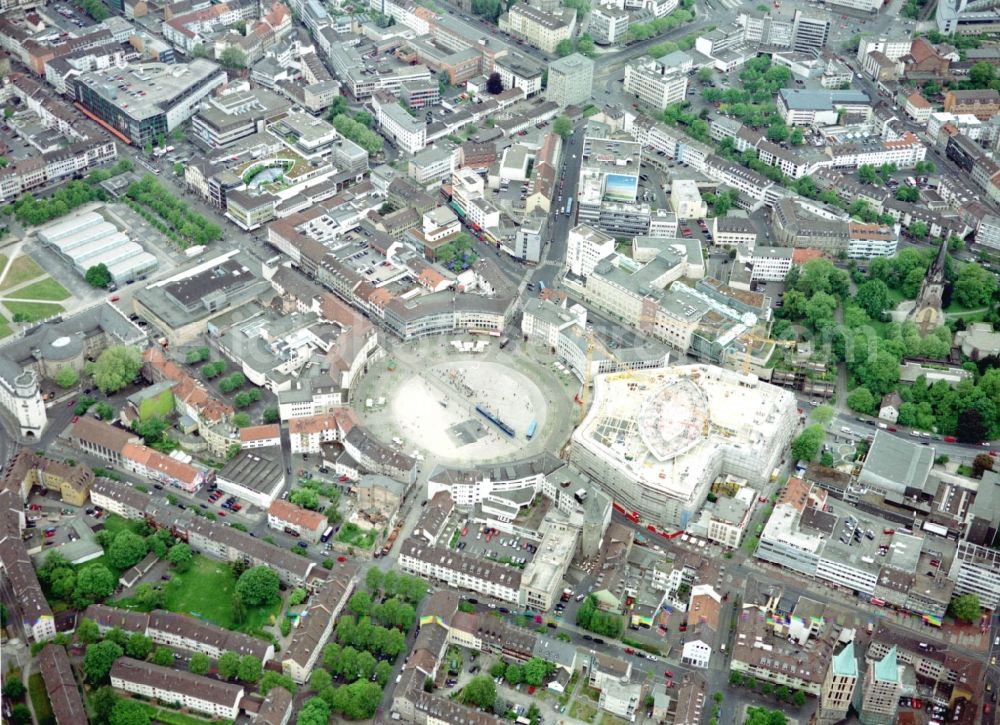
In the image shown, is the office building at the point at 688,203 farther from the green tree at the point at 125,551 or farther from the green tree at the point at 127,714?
the green tree at the point at 127,714

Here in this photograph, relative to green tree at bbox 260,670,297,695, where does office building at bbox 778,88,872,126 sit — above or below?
above

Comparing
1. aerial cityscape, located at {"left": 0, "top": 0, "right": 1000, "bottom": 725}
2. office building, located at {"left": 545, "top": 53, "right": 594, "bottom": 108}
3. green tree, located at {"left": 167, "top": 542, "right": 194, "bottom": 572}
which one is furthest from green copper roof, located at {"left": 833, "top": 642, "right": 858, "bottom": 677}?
office building, located at {"left": 545, "top": 53, "right": 594, "bottom": 108}

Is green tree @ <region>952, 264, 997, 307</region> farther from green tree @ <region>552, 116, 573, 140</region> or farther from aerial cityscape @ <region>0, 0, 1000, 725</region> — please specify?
green tree @ <region>552, 116, 573, 140</region>

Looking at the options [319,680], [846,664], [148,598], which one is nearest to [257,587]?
[148,598]

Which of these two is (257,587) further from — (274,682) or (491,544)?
(491,544)

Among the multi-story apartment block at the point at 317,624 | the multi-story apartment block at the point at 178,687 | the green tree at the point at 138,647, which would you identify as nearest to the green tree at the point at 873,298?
the multi-story apartment block at the point at 317,624

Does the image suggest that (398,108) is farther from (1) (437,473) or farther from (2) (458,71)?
(1) (437,473)
